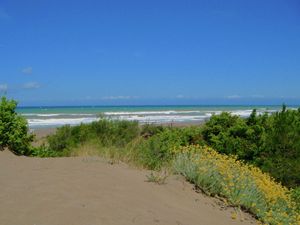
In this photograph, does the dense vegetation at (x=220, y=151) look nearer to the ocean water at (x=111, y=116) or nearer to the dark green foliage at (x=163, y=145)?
the dark green foliage at (x=163, y=145)

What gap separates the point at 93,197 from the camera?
6848mm

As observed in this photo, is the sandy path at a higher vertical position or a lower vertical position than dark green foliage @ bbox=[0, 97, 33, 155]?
lower

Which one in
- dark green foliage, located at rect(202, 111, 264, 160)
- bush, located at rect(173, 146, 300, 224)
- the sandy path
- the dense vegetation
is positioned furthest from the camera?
dark green foliage, located at rect(202, 111, 264, 160)

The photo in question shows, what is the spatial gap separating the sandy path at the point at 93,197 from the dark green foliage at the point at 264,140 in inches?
167

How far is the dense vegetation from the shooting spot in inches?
345

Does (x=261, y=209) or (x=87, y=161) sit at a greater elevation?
(x=87, y=161)

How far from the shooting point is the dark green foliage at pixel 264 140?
40.0ft

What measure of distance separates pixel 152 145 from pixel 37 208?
227 inches

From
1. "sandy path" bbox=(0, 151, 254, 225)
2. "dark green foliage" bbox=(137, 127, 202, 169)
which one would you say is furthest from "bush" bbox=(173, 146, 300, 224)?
"dark green foliage" bbox=(137, 127, 202, 169)

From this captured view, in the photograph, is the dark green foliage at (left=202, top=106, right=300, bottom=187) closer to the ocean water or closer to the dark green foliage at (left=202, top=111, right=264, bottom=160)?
the dark green foliage at (left=202, top=111, right=264, bottom=160)

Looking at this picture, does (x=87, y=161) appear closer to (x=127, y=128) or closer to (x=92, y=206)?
(x=92, y=206)

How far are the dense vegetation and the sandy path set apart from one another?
0.48m

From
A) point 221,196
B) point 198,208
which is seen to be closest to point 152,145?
point 221,196

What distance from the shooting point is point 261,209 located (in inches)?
330
